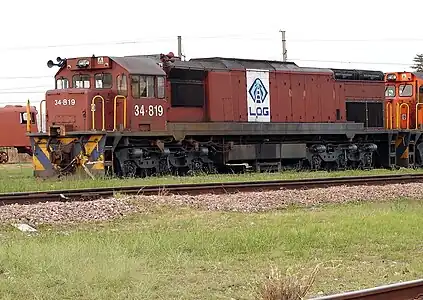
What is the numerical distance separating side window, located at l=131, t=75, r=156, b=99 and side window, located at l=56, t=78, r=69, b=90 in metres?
2.24

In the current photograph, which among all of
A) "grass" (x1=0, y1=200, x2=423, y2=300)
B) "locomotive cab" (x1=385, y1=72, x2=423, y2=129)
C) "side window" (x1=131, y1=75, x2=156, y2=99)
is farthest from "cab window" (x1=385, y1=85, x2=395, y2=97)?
"grass" (x1=0, y1=200, x2=423, y2=300)

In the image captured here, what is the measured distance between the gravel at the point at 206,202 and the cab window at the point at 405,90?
37.2 feet

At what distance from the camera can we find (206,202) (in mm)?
13906

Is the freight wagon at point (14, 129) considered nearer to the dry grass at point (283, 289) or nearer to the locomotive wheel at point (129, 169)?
the locomotive wheel at point (129, 169)

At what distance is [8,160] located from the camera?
139ft

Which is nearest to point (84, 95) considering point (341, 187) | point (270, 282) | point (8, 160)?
point (341, 187)

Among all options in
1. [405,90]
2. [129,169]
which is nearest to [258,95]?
[129,169]

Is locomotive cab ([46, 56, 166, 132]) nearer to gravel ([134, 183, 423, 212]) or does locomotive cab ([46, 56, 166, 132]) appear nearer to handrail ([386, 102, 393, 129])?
gravel ([134, 183, 423, 212])

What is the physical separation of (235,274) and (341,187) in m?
9.72

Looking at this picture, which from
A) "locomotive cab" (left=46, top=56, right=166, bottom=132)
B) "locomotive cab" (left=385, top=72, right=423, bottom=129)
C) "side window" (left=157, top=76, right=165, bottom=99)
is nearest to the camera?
"locomotive cab" (left=46, top=56, right=166, bottom=132)

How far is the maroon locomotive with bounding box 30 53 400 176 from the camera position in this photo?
2058cm

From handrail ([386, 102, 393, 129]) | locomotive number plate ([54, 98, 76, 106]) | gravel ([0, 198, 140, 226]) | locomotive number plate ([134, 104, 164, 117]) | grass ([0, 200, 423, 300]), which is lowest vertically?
grass ([0, 200, 423, 300])

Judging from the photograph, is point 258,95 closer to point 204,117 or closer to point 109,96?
point 204,117

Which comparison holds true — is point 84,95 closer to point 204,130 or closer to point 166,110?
point 166,110
